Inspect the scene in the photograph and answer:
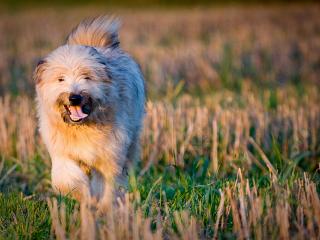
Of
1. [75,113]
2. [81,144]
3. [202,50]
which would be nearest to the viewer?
[75,113]

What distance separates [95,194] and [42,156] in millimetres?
1490

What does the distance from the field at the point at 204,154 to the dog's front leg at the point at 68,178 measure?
137 millimetres

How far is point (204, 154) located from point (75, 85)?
2269mm

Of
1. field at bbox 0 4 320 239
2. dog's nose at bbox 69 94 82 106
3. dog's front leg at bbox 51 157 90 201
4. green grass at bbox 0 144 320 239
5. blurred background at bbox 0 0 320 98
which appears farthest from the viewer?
blurred background at bbox 0 0 320 98

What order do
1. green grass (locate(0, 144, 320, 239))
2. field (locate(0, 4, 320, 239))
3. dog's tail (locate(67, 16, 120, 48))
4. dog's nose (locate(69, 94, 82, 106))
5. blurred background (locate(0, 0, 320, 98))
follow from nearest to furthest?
field (locate(0, 4, 320, 239)), green grass (locate(0, 144, 320, 239)), dog's nose (locate(69, 94, 82, 106)), dog's tail (locate(67, 16, 120, 48)), blurred background (locate(0, 0, 320, 98))

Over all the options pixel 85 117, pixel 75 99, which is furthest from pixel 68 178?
pixel 75 99

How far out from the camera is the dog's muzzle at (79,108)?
5.01 m

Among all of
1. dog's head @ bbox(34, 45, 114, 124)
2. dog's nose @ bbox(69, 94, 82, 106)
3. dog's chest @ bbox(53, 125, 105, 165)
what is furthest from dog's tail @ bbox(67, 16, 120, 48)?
dog's nose @ bbox(69, 94, 82, 106)

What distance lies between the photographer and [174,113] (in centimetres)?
755

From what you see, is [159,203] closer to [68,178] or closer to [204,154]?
[68,178]

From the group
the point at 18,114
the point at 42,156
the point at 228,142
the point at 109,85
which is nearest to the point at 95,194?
the point at 109,85

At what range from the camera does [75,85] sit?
5043 millimetres

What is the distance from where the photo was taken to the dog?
5.09 metres

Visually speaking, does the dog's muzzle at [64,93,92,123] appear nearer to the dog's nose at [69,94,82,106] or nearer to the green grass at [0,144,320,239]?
the dog's nose at [69,94,82,106]
